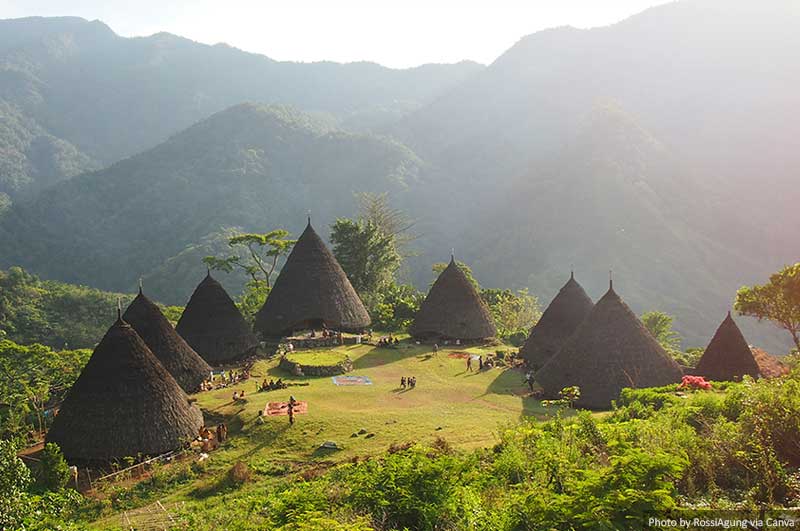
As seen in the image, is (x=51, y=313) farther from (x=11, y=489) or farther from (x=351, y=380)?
(x=11, y=489)

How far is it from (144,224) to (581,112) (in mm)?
85611

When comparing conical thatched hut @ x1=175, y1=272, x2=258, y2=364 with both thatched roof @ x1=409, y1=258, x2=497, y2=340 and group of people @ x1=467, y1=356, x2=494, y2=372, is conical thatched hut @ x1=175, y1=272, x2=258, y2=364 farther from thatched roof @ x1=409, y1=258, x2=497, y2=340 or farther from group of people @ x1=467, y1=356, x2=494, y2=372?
group of people @ x1=467, y1=356, x2=494, y2=372

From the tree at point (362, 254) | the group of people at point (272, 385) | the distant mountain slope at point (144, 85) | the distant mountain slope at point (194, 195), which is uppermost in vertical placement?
the distant mountain slope at point (144, 85)

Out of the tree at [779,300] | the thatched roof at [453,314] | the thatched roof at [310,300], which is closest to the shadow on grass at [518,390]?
the thatched roof at [453,314]

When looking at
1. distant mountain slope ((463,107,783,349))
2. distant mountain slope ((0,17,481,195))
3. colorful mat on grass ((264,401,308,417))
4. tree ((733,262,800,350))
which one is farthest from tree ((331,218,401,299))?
distant mountain slope ((0,17,481,195))

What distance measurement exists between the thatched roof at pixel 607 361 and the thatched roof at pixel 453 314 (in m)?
10.0

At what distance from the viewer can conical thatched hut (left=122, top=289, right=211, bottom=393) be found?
2189cm

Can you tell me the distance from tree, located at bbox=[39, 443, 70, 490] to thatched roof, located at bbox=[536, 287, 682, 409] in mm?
15302

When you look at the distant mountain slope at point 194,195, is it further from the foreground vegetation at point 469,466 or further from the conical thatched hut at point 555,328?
the foreground vegetation at point 469,466

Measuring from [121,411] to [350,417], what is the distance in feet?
21.9

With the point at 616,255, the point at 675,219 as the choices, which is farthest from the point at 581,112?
the point at 616,255

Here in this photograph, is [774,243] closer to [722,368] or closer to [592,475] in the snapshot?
[722,368]

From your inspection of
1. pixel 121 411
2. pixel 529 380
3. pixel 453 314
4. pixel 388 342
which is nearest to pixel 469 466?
pixel 121 411

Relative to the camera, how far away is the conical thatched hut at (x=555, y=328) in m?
26.7
